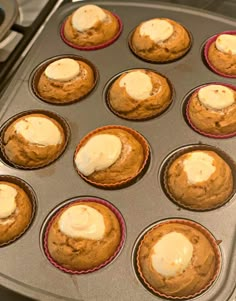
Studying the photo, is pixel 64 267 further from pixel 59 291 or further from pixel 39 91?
pixel 39 91

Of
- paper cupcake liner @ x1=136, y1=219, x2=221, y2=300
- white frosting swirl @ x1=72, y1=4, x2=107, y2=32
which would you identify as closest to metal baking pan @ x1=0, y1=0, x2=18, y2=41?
white frosting swirl @ x1=72, y1=4, x2=107, y2=32

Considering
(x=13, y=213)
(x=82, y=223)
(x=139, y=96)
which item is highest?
(x=139, y=96)

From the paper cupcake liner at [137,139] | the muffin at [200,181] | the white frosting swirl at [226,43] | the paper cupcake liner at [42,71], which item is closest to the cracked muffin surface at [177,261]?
the muffin at [200,181]

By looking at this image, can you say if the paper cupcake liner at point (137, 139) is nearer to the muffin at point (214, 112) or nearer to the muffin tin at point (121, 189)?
the muffin tin at point (121, 189)

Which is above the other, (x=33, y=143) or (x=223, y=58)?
(x=223, y=58)

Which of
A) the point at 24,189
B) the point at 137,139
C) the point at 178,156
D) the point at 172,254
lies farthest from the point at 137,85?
the point at 172,254

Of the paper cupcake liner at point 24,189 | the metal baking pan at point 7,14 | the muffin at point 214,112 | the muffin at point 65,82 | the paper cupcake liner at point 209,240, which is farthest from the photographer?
the metal baking pan at point 7,14

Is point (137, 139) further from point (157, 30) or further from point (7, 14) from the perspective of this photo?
point (7, 14)
